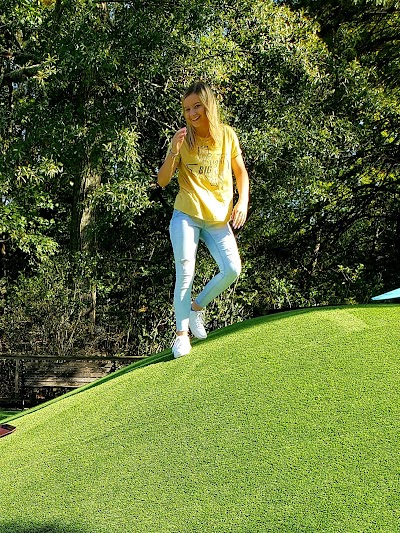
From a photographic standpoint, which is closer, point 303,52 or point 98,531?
point 98,531

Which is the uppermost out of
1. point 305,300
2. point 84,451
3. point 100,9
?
point 100,9

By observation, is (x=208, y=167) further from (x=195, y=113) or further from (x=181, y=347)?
(x=181, y=347)

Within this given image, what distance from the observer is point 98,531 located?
2.93 metres

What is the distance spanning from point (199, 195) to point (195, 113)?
1.93ft

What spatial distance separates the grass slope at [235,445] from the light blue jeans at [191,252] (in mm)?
420

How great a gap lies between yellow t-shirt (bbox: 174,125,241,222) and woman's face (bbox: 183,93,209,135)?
0.34ft

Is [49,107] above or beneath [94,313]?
above

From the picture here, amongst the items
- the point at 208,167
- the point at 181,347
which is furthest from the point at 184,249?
the point at 181,347

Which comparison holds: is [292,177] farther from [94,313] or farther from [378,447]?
[378,447]

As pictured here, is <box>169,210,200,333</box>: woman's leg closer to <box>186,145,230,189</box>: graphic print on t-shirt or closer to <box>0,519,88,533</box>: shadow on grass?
<box>186,145,230,189</box>: graphic print on t-shirt

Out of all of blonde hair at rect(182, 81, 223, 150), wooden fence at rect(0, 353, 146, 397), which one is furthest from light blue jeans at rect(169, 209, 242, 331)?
wooden fence at rect(0, 353, 146, 397)

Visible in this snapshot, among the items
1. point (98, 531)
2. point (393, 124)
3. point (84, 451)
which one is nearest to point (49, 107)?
point (393, 124)

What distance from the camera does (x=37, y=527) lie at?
3047 mm

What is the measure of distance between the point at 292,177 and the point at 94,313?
4.09 metres
